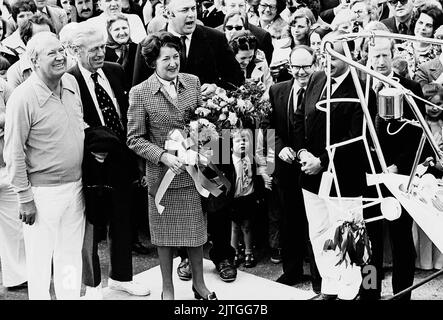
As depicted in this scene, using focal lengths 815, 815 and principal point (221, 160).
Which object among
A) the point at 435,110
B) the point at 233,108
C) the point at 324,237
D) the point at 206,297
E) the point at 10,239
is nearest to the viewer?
the point at 324,237

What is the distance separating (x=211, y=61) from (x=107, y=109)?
1.06 metres

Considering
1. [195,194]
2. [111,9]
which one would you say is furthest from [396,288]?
[111,9]

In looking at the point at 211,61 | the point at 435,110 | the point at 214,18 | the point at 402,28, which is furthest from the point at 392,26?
the point at 211,61

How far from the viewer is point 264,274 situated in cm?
→ 693

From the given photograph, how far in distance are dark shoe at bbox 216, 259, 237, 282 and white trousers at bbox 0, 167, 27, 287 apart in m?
1.64

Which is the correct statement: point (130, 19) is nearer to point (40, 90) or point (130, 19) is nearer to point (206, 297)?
point (40, 90)

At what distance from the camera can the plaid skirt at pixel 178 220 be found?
5.90 metres

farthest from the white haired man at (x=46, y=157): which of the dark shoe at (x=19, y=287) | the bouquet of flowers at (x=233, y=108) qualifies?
the dark shoe at (x=19, y=287)

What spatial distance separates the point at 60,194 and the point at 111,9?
3.65 meters

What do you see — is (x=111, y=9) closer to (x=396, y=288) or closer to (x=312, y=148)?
(x=312, y=148)

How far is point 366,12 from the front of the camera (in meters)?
8.08

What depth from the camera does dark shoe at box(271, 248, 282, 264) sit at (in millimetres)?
7184

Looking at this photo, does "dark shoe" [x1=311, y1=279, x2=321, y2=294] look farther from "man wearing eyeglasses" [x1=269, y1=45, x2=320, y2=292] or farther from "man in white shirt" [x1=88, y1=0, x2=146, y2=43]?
"man in white shirt" [x1=88, y1=0, x2=146, y2=43]

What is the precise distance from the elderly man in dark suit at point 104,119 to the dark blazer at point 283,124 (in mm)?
1174
